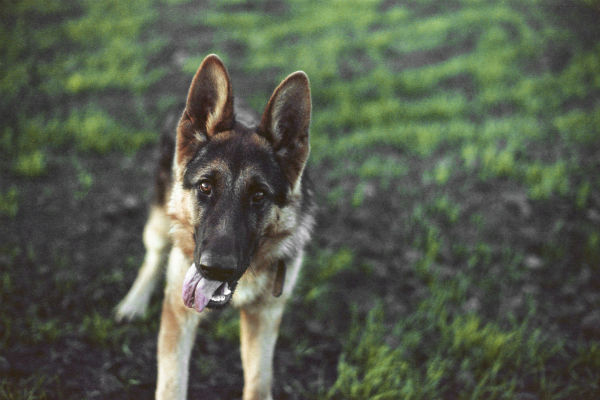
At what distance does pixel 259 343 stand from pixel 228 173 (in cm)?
104

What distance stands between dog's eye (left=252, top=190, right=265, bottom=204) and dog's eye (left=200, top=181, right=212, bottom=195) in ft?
0.77

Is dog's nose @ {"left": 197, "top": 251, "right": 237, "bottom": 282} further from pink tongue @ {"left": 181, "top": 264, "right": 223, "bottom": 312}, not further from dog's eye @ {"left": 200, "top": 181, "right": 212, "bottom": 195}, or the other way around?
dog's eye @ {"left": 200, "top": 181, "right": 212, "bottom": 195}

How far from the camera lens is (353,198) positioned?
14.3 ft

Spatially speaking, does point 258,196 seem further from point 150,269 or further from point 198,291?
point 150,269

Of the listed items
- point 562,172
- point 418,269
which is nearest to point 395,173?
point 418,269

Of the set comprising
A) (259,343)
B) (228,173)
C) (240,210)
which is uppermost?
(228,173)

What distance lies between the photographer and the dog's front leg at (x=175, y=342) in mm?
2266

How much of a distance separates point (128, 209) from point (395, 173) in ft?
9.33

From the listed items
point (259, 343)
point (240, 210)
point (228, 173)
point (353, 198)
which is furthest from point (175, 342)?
point (353, 198)

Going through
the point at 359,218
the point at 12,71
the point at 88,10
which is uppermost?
the point at 88,10

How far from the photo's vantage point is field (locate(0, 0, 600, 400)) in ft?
9.18

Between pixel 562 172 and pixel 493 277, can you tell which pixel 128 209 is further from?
pixel 562 172

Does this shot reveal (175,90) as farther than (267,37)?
No

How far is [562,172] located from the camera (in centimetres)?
460
